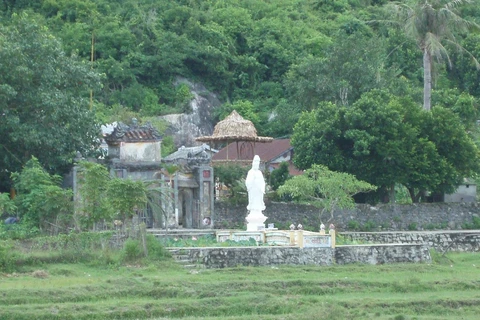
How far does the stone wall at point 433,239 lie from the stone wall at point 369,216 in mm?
3297

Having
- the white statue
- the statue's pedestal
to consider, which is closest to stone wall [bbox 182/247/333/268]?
the statue's pedestal

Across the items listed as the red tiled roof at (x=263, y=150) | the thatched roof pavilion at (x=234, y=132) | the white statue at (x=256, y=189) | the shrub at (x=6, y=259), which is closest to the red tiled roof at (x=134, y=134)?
the white statue at (x=256, y=189)

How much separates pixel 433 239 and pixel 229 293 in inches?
566

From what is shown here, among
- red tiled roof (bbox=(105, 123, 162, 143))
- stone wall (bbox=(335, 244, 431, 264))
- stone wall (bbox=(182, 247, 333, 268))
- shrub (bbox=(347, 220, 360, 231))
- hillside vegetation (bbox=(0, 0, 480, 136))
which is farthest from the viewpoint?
hillside vegetation (bbox=(0, 0, 480, 136))

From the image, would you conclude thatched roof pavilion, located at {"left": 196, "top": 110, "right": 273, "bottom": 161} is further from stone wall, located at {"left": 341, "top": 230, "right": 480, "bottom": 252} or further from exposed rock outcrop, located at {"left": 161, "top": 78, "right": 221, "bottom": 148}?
exposed rock outcrop, located at {"left": 161, "top": 78, "right": 221, "bottom": 148}

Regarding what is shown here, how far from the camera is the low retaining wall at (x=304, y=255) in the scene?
31750 millimetres

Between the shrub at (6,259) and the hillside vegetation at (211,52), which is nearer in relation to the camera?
the shrub at (6,259)

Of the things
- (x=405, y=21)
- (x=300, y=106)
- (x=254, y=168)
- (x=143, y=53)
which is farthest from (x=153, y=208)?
(x=143, y=53)

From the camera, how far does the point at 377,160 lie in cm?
4388

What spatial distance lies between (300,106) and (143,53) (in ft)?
46.1

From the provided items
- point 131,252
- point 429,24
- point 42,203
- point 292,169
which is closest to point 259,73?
point 292,169

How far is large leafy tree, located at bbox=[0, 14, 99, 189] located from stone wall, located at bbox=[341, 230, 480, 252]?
11.1 m

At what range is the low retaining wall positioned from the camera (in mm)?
31750

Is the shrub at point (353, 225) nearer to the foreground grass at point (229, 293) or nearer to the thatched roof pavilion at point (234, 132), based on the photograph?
the thatched roof pavilion at point (234, 132)
